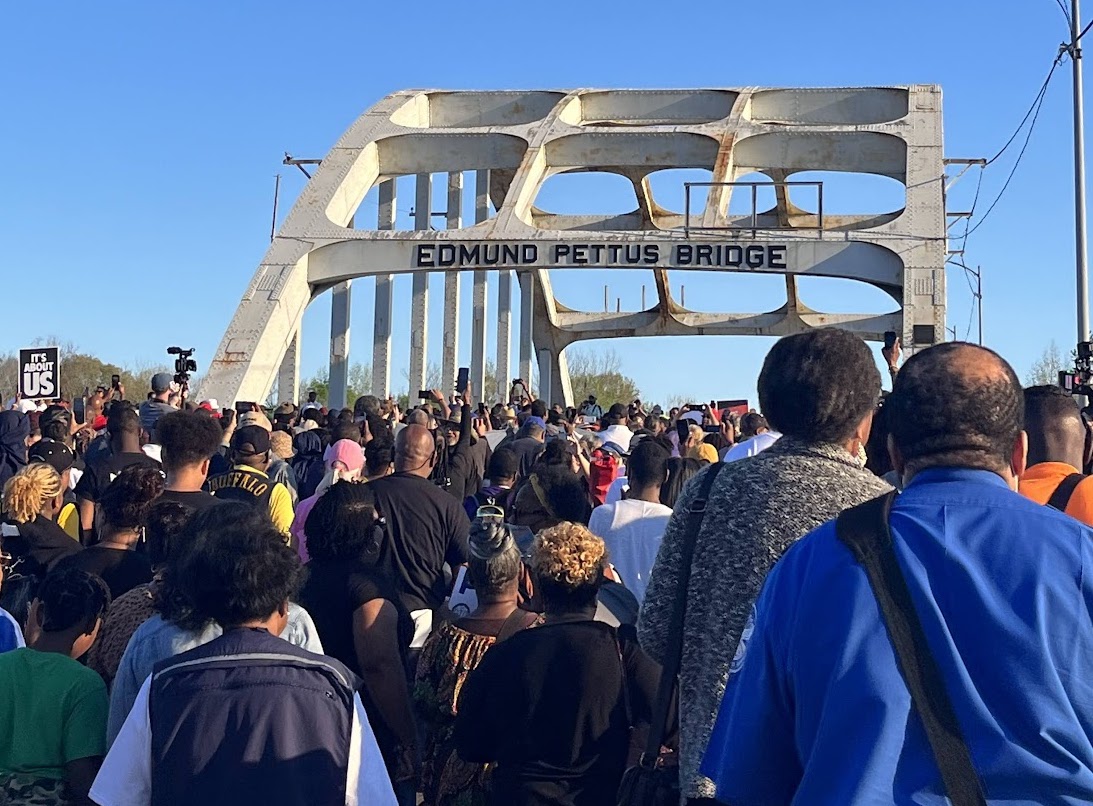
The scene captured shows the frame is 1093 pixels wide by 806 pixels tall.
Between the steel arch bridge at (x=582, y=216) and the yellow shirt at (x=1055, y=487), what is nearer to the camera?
the yellow shirt at (x=1055, y=487)

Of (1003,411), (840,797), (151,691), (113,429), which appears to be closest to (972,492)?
(1003,411)

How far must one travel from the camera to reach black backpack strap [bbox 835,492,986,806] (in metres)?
2.21

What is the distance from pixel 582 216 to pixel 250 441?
87.8ft

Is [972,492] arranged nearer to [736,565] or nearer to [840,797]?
[840,797]

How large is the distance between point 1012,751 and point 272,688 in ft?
5.96

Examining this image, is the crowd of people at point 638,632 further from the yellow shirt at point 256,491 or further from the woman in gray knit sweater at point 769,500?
the yellow shirt at point 256,491

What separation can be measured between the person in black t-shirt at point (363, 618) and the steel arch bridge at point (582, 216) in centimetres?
1712

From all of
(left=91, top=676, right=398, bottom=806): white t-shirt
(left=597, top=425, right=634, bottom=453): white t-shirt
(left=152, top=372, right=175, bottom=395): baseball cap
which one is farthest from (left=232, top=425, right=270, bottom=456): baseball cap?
(left=597, top=425, right=634, bottom=453): white t-shirt

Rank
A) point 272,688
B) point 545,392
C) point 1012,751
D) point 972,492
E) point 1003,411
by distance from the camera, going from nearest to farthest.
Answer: point 1012,751 → point 972,492 → point 1003,411 → point 272,688 → point 545,392

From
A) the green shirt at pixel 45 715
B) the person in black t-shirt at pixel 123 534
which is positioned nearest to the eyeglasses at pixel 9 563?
the person in black t-shirt at pixel 123 534

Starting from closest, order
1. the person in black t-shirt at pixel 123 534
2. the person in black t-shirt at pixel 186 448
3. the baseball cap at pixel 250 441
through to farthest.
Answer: the person in black t-shirt at pixel 123 534 → the person in black t-shirt at pixel 186 448 → the baseball cap at pixel 250 441

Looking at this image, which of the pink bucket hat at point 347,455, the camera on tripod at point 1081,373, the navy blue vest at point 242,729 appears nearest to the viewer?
the navy blue vest at point 242,729

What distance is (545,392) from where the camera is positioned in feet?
144

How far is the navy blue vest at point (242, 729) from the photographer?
125 inches
